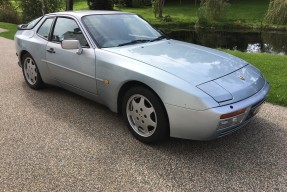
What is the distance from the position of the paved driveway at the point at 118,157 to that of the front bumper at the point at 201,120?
1.13ft

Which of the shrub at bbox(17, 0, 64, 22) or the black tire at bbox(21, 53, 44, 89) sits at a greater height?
the shrub at bbox(17, 0, 64, 22)

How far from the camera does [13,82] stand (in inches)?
253

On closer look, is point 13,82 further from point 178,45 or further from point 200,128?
point 200,128

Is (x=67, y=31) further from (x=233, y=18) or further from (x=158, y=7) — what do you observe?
(x=158, y=7)

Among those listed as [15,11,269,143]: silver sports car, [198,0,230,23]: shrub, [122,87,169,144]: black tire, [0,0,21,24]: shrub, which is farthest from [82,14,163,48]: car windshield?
[198,0,230,23]: shrub

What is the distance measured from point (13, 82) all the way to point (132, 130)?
3.56 meters

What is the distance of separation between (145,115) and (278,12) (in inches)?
845

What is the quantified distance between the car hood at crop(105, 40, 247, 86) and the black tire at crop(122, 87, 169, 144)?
14.7 inches

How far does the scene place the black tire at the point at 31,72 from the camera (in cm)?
566

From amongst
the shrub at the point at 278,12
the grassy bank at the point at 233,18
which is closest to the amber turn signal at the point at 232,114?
the shrub at the point at 278,12

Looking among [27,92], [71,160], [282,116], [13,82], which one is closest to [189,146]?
[71,160]

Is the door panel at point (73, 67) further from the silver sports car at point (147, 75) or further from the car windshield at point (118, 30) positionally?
the car windshield at point (118, 30)

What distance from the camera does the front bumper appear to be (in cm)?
319

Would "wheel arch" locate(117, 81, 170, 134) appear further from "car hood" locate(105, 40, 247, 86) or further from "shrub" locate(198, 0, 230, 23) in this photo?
"shrub" locate(198, 0, 230, 23)
